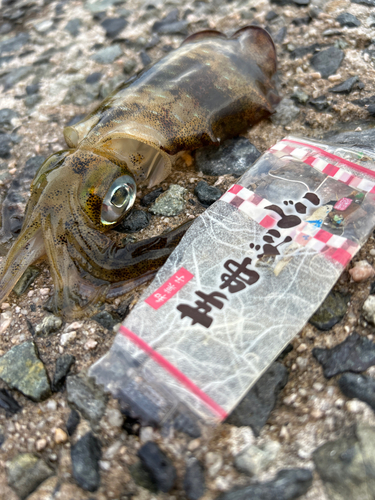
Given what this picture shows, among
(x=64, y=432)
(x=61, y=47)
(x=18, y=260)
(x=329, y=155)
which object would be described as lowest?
(x=64, y=432)

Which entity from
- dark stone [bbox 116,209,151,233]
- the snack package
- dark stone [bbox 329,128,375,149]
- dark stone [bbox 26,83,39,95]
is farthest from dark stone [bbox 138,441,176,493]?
dark stone [bbox 26,83,39,95]

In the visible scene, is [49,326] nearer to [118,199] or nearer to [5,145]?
[118,199]

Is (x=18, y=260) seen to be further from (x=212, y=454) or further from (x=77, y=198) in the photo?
(x=212, y=454)

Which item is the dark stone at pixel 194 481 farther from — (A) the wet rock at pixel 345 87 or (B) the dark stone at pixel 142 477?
(A) the wet rock at pixel 345 87

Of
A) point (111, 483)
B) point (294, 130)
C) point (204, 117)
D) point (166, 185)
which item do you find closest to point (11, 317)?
point (111, 483)

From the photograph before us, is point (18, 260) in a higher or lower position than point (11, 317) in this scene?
higher

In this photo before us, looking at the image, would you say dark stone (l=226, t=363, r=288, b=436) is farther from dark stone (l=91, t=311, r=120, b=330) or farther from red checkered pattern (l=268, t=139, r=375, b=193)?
red checkered pattern (l=268, t=139, r=375, b=193)
